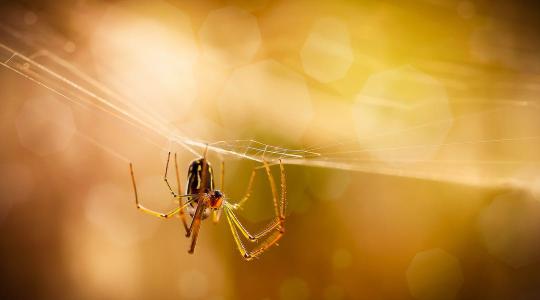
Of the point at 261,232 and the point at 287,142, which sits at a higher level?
the point at 287,142

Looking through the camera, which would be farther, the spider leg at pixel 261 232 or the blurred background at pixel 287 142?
the blurred background at pixel 287 142

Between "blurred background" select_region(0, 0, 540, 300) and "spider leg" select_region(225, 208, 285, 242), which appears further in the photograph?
"blurred background" select_region(0, 0, 540, 300)

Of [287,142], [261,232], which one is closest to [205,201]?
[261,232]

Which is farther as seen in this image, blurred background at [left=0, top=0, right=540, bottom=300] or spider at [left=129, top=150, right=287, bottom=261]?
blurred background at [left=0, top=0, right=540, bottom=300]

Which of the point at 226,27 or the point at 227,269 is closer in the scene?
the point at 226,27

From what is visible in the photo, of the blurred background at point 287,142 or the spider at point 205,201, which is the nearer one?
the spider at point 205,201

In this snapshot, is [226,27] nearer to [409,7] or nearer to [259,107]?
[259,107]

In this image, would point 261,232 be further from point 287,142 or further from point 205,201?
point 287,142

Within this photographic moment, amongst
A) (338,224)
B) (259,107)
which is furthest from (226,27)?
(338,224)
